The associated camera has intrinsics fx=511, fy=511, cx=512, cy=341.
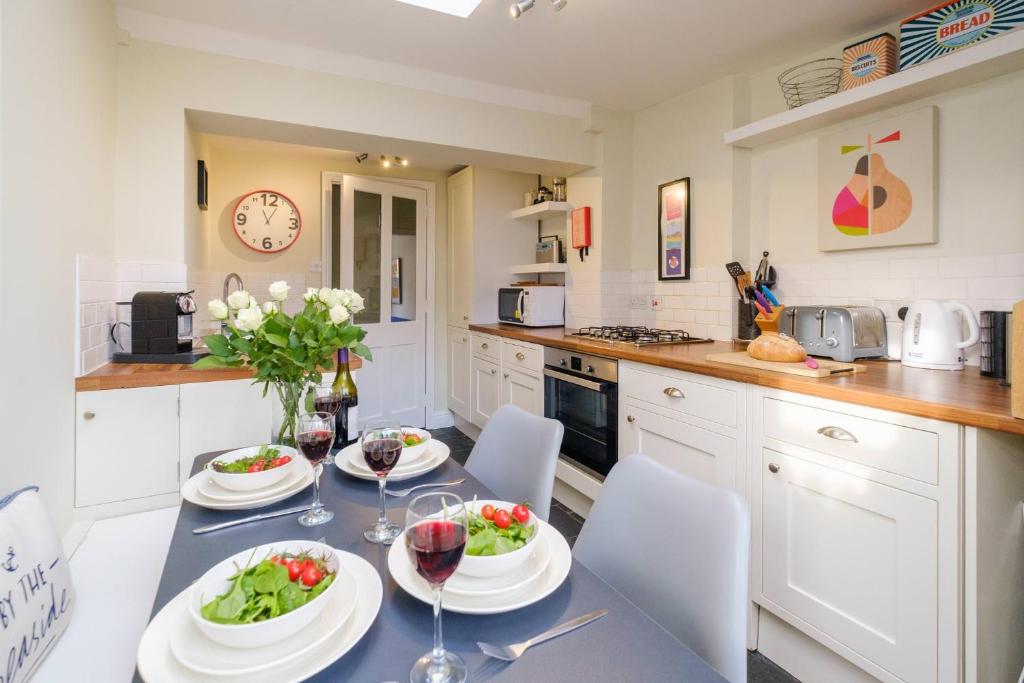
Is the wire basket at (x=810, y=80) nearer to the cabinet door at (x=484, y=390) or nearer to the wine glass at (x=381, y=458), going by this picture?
the cabinet door at (x=484, y=390)

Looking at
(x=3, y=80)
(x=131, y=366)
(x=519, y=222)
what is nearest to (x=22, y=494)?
(x=3, y=80)

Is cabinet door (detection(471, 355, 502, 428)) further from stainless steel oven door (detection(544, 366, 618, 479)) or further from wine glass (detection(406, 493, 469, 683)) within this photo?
wine glass (detection(406, 493, 469, 683))

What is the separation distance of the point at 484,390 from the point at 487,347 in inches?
12.7

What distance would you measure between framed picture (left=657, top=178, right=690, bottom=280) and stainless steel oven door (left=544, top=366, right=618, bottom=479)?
96 cm

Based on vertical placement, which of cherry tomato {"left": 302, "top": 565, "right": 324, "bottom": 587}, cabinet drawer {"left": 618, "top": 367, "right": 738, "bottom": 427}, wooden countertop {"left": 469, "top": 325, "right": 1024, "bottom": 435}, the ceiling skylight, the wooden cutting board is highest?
the ceiling skylight

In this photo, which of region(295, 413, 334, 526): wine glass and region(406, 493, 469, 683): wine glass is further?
region(295, 413, 334, 526): wine glass

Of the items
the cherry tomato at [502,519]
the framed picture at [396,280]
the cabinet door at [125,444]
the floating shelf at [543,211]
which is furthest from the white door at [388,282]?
the cherry tomato at [502,519]

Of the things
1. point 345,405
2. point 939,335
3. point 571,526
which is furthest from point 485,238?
point 939,335

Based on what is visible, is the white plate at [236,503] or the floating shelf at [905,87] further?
the floating shelf at [905,87]

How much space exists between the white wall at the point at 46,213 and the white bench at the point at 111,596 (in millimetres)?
234

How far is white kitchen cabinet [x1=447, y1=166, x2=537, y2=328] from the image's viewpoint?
3.99 metres

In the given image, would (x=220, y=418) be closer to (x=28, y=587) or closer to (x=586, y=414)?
(x=28, y=587)

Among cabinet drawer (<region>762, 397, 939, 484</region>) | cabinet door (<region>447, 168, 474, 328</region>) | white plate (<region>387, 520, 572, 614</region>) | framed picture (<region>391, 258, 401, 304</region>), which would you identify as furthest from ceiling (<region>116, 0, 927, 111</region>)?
white plate (<region>387, 520, 572, 614</region>)

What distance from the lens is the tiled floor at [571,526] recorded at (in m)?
1.66
